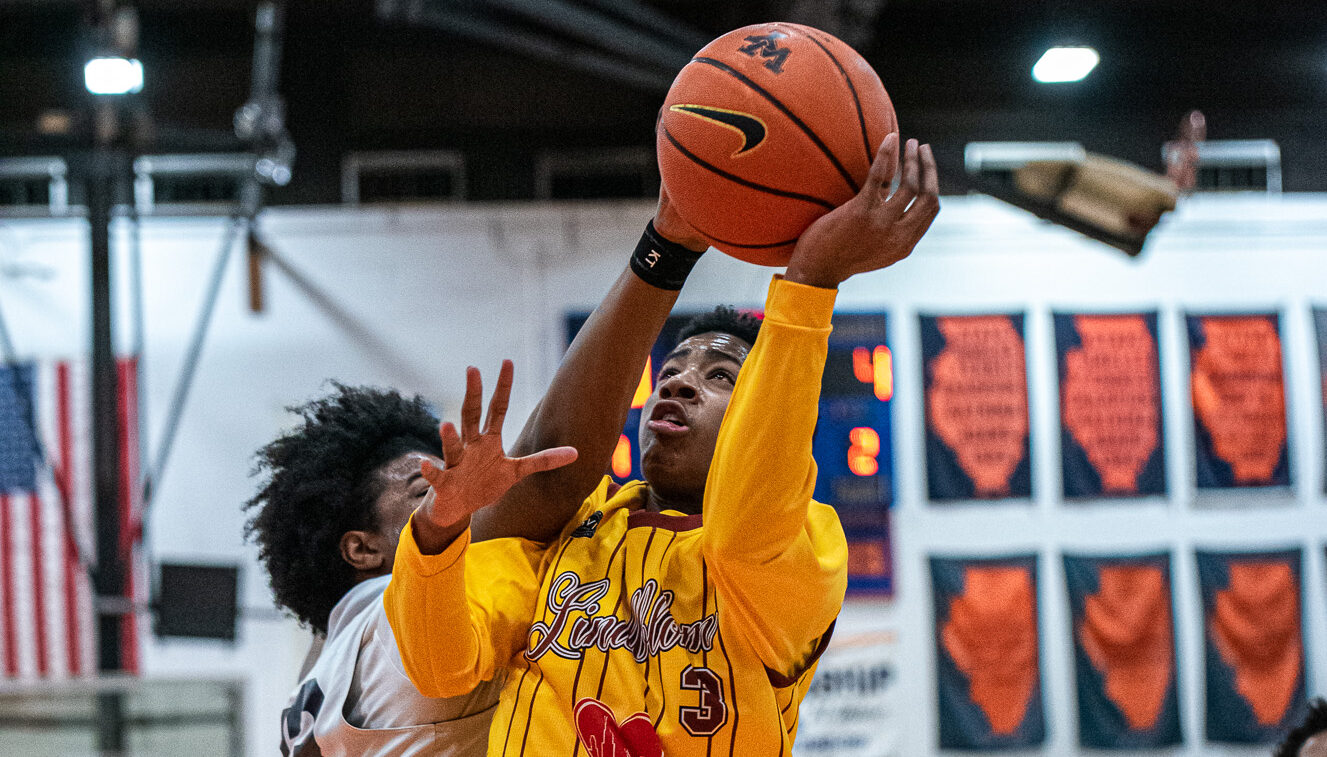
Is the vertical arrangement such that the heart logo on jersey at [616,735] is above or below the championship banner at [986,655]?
above

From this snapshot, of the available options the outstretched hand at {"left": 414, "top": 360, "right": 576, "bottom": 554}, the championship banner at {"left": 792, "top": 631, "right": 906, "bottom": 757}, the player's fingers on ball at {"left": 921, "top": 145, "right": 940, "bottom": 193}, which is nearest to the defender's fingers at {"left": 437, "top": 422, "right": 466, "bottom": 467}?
the outstretched hand at {"left": 414, "top": 360, "right": 576, "bottom": 554}

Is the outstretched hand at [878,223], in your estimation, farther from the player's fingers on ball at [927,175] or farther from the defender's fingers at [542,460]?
the defender's fingers at [542,460]

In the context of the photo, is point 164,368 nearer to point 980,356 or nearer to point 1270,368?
point 980,356

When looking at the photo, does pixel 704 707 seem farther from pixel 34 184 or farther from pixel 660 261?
pixel 34 184

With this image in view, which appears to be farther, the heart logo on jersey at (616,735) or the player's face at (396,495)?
the player's face at (396,495)

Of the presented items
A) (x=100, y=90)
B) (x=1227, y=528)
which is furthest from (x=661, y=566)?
(x=1227, y=528)

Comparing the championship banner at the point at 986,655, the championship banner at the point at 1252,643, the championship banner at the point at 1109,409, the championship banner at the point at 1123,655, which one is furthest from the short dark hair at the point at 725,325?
the championship banner at the point at 1252,643

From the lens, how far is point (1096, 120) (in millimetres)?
7707

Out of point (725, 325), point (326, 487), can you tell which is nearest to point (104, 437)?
point (326, 487)

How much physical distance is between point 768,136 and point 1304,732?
2732 millimetres

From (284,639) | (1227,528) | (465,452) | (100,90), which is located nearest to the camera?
(465,452)

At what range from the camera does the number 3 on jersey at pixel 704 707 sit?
4.95 feet

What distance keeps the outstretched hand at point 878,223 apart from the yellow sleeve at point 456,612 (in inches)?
22.9

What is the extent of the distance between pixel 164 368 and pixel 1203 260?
673cm
